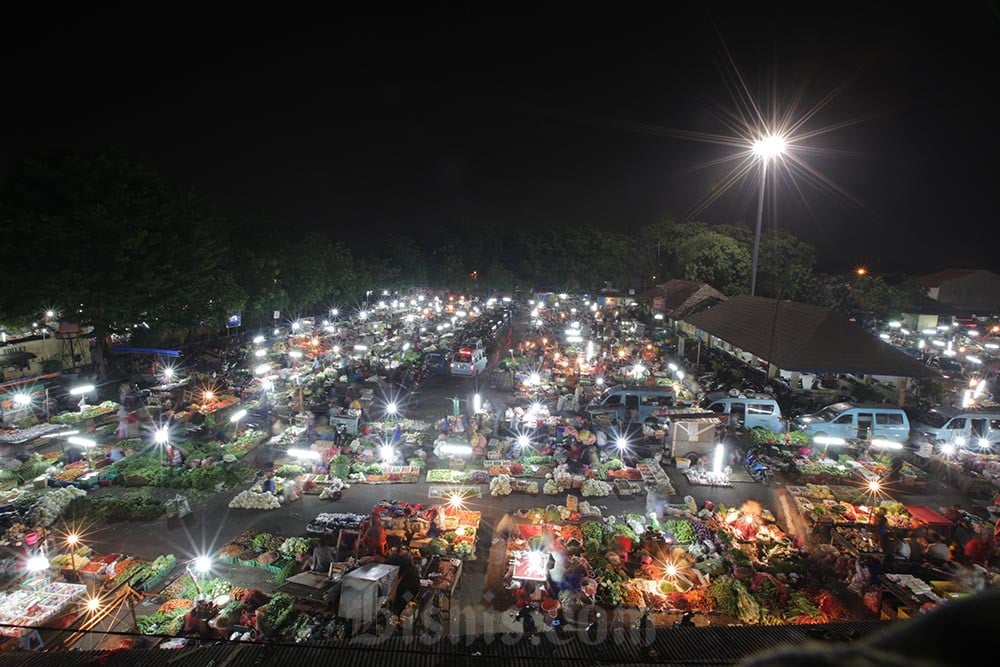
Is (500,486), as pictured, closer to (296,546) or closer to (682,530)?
(682,530)

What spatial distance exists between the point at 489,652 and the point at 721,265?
47603mm

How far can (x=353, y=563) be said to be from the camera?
30.9 ft

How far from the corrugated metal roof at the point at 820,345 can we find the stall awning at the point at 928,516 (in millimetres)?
8151

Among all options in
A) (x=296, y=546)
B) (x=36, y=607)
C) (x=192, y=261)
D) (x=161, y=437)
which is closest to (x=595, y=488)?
(x=296, y=546)

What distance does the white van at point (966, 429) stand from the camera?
1612 cm

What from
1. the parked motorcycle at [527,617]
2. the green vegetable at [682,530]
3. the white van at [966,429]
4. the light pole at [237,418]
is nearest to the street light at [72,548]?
the light pole at [237,418]

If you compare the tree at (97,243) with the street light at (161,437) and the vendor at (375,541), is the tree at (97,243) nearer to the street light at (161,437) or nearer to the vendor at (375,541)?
the street light at (161,437)

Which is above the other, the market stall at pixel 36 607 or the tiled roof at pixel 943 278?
the tiled roof at pixel 943 278

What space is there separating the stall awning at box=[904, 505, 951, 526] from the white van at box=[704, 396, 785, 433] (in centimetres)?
513

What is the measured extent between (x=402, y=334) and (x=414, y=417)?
1764cm

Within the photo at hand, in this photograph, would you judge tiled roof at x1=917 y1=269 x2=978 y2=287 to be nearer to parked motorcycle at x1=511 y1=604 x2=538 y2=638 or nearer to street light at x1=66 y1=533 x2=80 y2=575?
parked motorcycle at x1=511 y1=604 x2=538 y2=638

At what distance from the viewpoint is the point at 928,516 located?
11586 mm

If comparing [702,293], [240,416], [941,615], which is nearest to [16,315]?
[240,416]

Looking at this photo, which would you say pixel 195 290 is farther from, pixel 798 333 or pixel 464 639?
pixel 798 333
